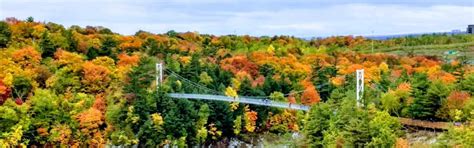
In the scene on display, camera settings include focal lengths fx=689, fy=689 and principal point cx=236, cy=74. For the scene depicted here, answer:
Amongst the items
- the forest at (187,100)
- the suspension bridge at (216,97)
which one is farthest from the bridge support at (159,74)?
the forest at (187,100)

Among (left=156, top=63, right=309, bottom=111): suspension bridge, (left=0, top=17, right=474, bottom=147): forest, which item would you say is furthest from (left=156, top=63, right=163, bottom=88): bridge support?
(left=0, top=17, right=474, bottom=147): forest

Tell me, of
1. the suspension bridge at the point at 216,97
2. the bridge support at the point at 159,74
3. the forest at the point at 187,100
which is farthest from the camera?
the bridge support at the point at 159,74

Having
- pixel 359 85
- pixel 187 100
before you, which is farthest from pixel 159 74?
pixel 359 85

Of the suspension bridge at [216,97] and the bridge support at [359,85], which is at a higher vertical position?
the bridge support at [359,85]

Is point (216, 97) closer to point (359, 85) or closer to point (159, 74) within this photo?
point (159, 74)

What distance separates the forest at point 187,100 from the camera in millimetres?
34969

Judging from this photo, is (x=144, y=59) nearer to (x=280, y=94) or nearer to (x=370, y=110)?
(x=280, y=94)

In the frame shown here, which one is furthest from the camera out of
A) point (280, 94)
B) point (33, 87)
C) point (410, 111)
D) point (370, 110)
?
point (280, 94)

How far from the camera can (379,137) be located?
29.2 m

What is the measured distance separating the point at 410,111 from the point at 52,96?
2284 centimetres

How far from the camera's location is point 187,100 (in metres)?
48.0

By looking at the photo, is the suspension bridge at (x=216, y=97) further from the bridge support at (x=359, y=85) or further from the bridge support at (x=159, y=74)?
the bridge support at (x=359, y=85)

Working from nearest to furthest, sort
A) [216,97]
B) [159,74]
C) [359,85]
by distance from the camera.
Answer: [359,85] < [216,97] < [159,74]

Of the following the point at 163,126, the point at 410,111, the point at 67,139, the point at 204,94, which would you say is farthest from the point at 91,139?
the point at 410,111
